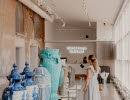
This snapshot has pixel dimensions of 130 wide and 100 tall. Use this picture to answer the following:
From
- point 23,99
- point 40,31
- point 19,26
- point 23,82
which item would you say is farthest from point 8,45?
point 40,31

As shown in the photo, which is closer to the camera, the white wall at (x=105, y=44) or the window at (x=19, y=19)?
the window at (x=19, y=19)

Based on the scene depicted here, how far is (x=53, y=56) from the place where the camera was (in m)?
8.01

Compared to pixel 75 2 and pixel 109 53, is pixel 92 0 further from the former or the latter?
pixel 109 53

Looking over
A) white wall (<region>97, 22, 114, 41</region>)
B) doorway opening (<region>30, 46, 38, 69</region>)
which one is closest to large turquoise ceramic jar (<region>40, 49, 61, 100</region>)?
doorway opening (<region>30, 46, 38, 69</region>)

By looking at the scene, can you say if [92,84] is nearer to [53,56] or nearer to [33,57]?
[53,56]

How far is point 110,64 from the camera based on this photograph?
2058 centimetres

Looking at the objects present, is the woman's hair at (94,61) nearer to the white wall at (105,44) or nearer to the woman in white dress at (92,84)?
the woman in white dress at (92,84)

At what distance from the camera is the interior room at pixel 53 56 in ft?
21.4

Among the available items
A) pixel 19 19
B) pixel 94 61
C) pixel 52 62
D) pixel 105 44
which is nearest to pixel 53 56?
pixel 52 62

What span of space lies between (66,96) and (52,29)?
1495 centimetres

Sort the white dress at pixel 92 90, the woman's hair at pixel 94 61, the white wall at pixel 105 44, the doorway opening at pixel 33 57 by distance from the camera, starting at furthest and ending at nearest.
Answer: the white wall at pixel 105 44, the doorway opening at pixel 33 57, the white dress at pixel 92 90, the woman's hair at pixel 94 61

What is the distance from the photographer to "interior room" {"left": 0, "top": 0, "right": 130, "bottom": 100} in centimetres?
651

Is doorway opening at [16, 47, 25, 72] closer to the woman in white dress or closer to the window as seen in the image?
the window

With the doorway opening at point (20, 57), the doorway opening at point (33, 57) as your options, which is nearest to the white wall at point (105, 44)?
the doorway opening at point (33, 57)
